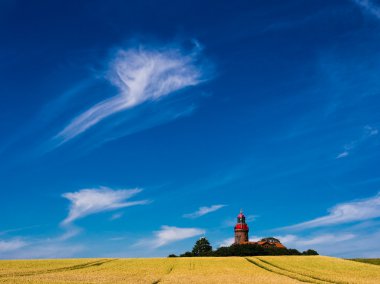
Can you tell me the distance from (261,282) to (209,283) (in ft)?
12.4

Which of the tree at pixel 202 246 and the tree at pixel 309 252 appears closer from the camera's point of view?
the tree at pixel 309 252

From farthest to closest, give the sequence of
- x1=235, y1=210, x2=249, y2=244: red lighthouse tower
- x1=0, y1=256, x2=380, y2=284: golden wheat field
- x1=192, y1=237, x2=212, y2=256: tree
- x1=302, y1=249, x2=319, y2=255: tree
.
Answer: x1=235, y1=210, x2=249, y2=244: red lighthouse tower → x1=192, y1=237, x2=212, y2=256: tree → x1=302, y1=249, x2=319, y2=255: tree → x1=0, y1=256, x2=380, y2=284: golden wheat field

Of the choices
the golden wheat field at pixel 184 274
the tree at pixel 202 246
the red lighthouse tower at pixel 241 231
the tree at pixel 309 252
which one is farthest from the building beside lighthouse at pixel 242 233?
the golden wheat field at pixel 184 274

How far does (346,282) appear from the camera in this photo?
35531 mm

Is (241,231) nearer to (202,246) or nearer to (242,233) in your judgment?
(242,233)

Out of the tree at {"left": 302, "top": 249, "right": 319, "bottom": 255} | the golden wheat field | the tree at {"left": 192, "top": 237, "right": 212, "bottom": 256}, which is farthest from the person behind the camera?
the tree at {"left": 192, "top": 237, "right": 212, "bottom": 256}

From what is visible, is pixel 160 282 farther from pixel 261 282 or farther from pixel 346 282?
pixel 346 282

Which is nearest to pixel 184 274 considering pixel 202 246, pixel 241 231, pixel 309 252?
pixel 309 252

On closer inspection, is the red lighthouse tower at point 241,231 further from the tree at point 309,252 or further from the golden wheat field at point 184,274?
the golden wheat field at point 184,274

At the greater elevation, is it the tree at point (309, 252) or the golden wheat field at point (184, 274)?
the tree at point (309, 252)

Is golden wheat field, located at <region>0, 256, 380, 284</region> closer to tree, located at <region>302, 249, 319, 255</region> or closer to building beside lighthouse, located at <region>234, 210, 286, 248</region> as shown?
tree, located at <region>302, 249, 319, 255</region>

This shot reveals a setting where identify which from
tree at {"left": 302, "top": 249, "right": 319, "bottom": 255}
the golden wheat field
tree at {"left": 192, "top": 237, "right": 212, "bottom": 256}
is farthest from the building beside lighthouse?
the golden wheat field

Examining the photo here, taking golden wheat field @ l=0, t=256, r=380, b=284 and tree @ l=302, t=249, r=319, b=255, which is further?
tree @ l=302, t=249, r=319, b=255

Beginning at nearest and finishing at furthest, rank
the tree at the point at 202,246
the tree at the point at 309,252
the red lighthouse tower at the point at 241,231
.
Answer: the tree at the point at 309,252 < the tree at the point at 202,246 < the red lighthouse tower at the point at 241,231
